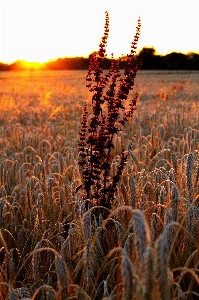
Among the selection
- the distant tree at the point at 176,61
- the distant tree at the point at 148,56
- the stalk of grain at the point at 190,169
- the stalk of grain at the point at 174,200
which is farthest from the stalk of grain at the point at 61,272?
the distant tree at the point at 148,56

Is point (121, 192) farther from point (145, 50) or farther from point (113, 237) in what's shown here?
point (145, 50)

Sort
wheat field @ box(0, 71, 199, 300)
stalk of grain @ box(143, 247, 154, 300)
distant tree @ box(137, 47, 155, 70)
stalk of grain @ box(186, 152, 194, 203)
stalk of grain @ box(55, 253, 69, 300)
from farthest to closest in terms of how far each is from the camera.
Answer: distant tree @ box(137, 47, 155, 70) < stalk of grain @ box(186, 152, 194, 203) < stalk of grain @ box(55, 253, 69, 300) < wheat field @ box(0, 71, 199, 300) < stalk of grain @ box(143, 247, 154, 300)

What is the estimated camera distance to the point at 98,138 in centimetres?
249

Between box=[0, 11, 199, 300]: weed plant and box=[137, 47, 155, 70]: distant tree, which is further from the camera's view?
box=[137, 47, 155, 70]: distant tree

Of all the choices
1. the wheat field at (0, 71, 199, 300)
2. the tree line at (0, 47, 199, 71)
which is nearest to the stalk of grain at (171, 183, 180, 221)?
the wheat field at (0, 71, 199, 300)

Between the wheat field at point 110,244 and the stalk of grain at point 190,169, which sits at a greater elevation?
the stalk of grain at point 190,169

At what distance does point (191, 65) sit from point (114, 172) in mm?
53750

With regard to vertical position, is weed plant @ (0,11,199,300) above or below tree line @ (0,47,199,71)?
below

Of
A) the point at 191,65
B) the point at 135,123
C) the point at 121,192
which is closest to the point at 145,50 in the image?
the point at 191,65

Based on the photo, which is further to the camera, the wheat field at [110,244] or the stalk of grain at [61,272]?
the stalk of grain at [61,272]

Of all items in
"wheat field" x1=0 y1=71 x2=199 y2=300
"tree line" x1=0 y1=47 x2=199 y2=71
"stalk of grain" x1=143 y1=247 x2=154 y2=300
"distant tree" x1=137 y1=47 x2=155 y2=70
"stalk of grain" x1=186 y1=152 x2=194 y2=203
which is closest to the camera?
"stalk of grain" x1=143 y1=247 x2=154 y2=300

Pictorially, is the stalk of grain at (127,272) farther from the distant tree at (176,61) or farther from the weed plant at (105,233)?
the distant tree at (176,61)

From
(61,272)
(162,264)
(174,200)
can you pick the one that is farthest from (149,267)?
(174,200)

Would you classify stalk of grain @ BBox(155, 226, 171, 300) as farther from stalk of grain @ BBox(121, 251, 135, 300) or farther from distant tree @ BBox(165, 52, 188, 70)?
distant tree @ BBox(165, 52, 188, 70)
